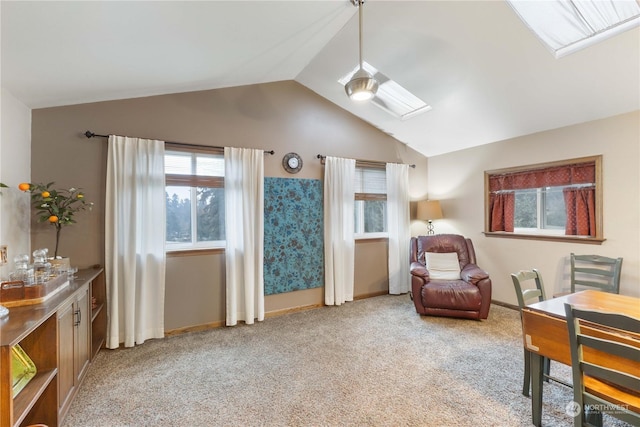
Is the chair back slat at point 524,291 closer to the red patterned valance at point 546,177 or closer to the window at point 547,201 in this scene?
the window at point 547,201

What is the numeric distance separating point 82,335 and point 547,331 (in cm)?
328

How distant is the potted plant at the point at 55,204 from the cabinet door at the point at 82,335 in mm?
575

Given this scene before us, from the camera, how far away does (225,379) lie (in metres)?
2.29

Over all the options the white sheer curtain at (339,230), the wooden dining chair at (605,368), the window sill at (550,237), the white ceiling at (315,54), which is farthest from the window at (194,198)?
the window sill at (550,237)

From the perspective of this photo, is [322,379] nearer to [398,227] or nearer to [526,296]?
[526,296]

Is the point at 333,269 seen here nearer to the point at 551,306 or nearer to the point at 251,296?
the point at 251,296

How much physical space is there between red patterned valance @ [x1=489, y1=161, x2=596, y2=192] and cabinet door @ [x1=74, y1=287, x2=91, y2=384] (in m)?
4.98

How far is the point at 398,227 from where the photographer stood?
4.61 meters

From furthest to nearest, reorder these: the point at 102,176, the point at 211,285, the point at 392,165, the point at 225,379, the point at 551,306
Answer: the point at 392,165 < the point at 211,285 < the point at 102,176 < the point at 225,379 < the point at 551,306

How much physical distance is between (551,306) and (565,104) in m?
2.46

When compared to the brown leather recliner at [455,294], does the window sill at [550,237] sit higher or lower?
higher

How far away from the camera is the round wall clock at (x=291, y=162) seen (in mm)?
3805

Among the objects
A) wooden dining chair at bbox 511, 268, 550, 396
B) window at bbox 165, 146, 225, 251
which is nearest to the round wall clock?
window at bbox 165, 146, 225, 251

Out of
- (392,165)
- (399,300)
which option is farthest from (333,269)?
(392,165)
